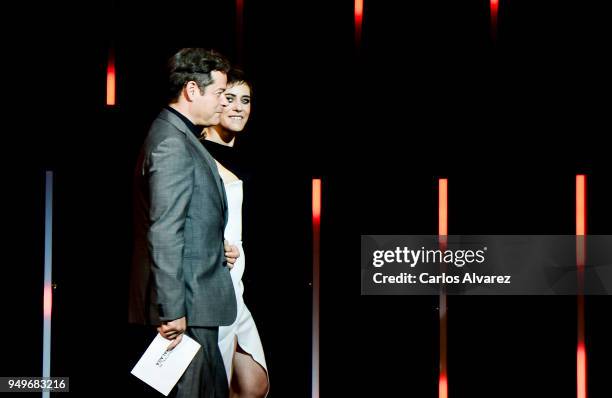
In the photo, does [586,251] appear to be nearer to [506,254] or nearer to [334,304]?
[506,254]

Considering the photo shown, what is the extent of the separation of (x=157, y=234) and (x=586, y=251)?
1932 millimetres

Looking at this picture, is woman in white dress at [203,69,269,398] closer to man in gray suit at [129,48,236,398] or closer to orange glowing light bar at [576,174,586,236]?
man in gray suit at [129,48,236,398]

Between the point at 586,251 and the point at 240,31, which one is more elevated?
the point at 240,31

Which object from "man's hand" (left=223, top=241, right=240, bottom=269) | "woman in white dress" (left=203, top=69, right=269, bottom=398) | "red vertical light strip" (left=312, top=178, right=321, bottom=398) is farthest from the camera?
"red vertical light strip" (left=312, top=178, right=321, bottom=398)

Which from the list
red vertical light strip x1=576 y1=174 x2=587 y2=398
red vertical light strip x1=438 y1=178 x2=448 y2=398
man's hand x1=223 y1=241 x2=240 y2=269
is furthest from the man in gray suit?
red vertical light strip x1=576 y1=174 x2=587 y2=398

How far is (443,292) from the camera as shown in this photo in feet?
12.1

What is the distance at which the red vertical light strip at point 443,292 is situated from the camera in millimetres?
3674

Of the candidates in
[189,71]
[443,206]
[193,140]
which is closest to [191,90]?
[189,71]

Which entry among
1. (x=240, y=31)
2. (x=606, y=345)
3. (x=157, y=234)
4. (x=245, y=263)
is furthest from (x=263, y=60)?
(x=606, y=345)

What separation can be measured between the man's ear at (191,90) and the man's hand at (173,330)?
757mm

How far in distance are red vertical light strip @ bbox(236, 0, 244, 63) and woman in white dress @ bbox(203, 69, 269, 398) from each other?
0.14 m

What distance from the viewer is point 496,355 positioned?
372 centimetres

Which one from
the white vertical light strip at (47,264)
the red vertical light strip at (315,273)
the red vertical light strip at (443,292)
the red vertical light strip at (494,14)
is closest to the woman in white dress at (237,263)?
the red vertical light strip at (315,273)

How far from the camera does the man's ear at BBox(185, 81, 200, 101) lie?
9.77ft
